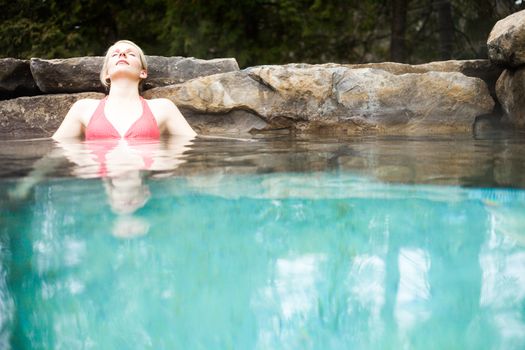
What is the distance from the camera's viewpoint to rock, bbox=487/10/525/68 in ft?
14.5

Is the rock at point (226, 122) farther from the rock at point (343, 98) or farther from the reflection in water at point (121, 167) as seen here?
the reflection in water at point (121, 167)

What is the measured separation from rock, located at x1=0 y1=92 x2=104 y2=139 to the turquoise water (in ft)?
12.4

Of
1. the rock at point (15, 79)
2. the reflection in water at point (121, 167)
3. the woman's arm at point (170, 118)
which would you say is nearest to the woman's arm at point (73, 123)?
the woman's arm at point (170, 118)

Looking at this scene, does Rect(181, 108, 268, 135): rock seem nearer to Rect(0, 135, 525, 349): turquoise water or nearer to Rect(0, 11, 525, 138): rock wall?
A: Rect(0, 11, 525, 138): rock wall

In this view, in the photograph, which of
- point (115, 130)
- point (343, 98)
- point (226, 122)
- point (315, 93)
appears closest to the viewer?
point (115, 130)

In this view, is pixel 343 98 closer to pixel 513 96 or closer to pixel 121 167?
pixel 513 96

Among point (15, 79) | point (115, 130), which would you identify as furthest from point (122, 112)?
point (15, 79)

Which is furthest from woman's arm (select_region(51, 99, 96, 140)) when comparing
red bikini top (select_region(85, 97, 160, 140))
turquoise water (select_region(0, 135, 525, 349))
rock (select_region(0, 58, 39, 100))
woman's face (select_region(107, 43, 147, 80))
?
turquoise water (select_region(0, 135, 525, 349))

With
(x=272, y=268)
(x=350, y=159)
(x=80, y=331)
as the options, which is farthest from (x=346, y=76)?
(x=80, y=331)

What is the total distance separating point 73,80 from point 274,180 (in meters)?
3.94

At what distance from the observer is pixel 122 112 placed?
4438 millimetres

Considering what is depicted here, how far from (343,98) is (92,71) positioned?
244 cm

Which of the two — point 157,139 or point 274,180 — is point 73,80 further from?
point 274,180

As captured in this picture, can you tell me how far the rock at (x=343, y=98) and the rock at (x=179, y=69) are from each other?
0.45 metres
